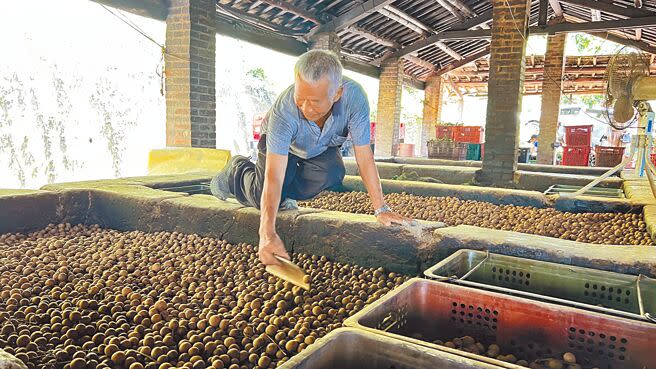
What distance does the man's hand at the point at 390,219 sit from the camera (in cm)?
254

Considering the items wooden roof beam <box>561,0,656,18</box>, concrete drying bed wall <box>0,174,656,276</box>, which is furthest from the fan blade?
wooden roof beam <box>561,0,656,18</box>

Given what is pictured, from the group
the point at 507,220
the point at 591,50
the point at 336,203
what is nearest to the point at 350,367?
the point at 507,220

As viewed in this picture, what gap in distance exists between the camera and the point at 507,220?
3.99 m

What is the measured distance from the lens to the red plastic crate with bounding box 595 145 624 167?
8570 millimetres

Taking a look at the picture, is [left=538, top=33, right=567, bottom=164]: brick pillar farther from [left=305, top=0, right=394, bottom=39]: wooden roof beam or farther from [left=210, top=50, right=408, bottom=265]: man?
[left=210, top=50, right=408, bottom=265]: man

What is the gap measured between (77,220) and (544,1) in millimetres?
9086

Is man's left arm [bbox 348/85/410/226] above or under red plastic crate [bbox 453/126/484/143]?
under

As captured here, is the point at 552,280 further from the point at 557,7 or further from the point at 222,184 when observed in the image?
the point at 557,7

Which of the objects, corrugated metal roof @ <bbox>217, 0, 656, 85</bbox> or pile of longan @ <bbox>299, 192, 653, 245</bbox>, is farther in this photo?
corrugated metal roof @ <bbox>217, 0, 656, 85</bbox>

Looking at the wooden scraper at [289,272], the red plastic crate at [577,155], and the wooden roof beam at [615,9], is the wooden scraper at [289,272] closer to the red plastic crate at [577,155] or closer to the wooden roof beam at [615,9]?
the wooden roof beam at [615,9]

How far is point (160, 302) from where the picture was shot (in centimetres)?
210

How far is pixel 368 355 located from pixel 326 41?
855cm

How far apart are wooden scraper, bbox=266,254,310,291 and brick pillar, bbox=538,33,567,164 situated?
10336mm

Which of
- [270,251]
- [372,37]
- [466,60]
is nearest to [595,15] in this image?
[466,60]
